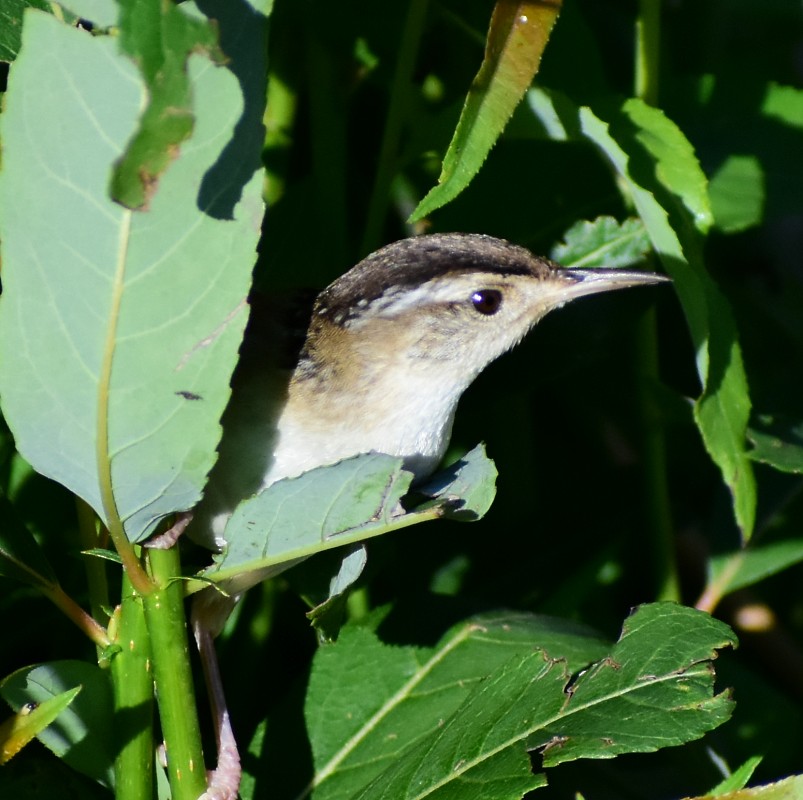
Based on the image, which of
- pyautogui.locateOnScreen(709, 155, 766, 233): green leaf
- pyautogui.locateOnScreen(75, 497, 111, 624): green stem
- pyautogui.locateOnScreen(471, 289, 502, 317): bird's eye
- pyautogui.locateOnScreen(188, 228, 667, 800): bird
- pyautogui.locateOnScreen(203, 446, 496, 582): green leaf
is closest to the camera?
pyautogui.locateOnScreen(203, 446, 496, 582): green leaf

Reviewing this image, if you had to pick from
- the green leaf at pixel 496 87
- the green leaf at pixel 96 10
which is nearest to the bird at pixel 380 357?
the green leaf at pixel 496 87

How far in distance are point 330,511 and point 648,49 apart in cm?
110

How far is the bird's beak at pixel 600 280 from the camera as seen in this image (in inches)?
72.5

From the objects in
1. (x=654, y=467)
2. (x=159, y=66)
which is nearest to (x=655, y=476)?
(x=654, y=467)

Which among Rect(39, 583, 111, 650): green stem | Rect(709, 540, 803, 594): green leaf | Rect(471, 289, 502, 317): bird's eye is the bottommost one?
Rect(709, 540, 803, 594): green leaf

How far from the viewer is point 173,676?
138 centimetres

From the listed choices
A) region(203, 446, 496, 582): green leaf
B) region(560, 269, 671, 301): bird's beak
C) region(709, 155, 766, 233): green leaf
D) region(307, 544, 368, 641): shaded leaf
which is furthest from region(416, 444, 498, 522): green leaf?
region(709, 155, 766, 233): green leaf

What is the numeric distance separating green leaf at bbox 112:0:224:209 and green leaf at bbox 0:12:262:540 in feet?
0.08

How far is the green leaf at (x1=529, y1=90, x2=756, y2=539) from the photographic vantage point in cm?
163

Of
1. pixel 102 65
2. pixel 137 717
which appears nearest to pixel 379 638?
pixel 137 717

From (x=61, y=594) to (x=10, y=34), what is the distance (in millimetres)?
688

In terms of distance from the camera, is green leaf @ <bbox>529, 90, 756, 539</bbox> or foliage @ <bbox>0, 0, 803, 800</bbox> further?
green leaf @ <bbox>529, 90, 756, 539</bbox>

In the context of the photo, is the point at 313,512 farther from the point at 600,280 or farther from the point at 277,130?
the point at 277,130

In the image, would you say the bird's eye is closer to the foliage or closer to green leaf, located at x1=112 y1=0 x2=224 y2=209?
the foliage
